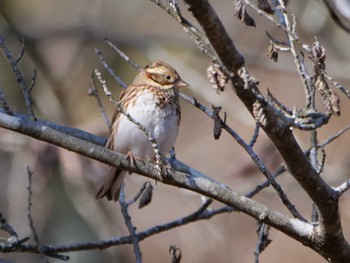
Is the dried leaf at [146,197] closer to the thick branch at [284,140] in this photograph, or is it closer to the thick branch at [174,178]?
the thick branch at [174,178]

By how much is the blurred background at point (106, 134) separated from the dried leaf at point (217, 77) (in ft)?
10.5

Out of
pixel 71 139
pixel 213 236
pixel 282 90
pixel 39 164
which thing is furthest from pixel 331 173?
pixel 282 90

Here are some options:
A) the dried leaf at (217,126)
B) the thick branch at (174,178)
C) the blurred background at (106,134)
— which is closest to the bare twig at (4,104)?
the thick branch at (174,178)

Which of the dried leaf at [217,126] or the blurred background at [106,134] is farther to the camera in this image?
the blurred background at [106,134]

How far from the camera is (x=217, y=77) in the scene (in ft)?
9.20

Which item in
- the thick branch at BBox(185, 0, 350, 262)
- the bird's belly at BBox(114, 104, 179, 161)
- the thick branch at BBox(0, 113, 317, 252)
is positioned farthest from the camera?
the bird's belly at BBox(114, 104, 179, 161)

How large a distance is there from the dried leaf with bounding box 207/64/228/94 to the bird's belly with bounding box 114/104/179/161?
5.86ft

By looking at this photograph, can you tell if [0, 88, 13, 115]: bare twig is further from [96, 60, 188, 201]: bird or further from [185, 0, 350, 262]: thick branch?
[96, 60, 188, 201]: bird

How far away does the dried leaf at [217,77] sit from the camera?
9.12 ft

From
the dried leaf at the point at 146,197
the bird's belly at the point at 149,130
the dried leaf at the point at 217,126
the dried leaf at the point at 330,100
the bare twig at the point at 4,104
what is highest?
the bird's belly at the point at 149,130

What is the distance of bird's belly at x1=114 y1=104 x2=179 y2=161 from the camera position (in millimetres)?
4621

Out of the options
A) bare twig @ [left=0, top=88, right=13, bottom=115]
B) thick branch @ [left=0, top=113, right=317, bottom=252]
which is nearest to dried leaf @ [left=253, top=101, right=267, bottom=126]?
thick branch @ [left=0, top=113, right=317, bottom=252]

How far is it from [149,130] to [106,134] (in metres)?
1.63

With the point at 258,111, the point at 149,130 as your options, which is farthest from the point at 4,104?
the point at 149,130
